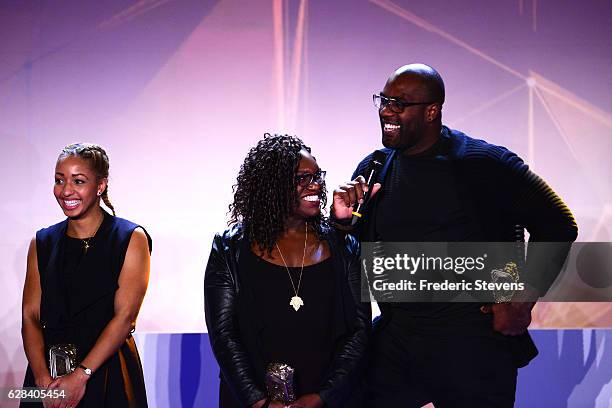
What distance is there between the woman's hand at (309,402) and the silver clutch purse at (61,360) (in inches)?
31.4

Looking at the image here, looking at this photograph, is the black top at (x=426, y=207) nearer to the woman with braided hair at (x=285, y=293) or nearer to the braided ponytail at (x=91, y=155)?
the woman with braided hair at (x=285, y=293)

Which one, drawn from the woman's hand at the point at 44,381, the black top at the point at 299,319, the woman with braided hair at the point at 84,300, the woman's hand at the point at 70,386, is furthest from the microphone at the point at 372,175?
the woman's hand at the point at 44,381

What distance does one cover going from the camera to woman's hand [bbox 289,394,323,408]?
8.28ft

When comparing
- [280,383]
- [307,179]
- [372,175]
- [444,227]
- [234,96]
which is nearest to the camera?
[280,383]

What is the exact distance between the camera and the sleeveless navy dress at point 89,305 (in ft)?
9.12

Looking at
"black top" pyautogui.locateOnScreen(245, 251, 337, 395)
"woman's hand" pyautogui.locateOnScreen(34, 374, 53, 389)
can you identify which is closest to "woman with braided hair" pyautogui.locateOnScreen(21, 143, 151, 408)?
"woman's hand" pyautogui.locateOnScreen(34, 374, 53, 389)

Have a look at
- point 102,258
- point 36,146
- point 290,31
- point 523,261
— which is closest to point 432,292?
point 523,261

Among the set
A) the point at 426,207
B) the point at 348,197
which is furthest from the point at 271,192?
the point at 426,207

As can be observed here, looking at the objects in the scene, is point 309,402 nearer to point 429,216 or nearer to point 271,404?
point 271,404

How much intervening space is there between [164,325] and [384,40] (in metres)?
1.73

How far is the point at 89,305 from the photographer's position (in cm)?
280

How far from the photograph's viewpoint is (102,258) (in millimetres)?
2818

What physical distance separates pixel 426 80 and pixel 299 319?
3.25 ft

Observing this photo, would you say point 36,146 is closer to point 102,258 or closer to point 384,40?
point 102,258
